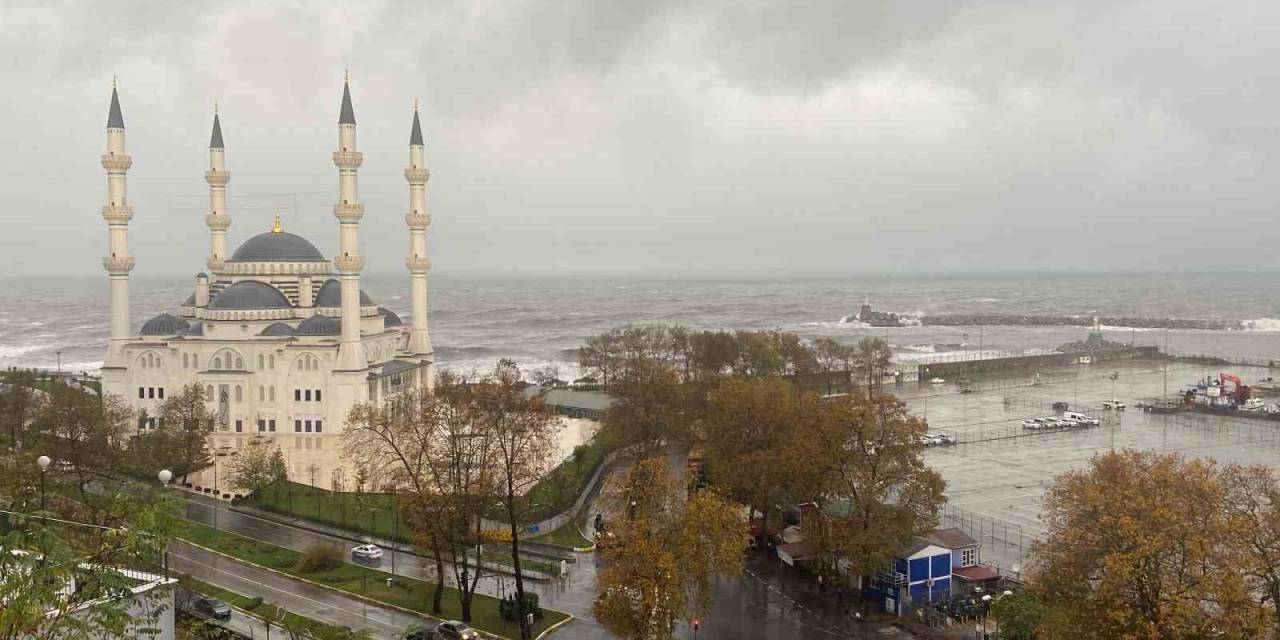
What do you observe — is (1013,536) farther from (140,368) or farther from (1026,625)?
(140,368)

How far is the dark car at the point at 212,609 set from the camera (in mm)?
26438

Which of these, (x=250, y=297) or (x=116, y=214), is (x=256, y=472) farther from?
(x=116, y=214)

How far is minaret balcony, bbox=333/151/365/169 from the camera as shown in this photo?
5631 centimetres

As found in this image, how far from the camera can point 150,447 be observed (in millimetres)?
40750

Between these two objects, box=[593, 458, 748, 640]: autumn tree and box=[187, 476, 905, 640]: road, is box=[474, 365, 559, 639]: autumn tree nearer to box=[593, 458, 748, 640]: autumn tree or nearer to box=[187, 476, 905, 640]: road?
box=[187, 476, 905, 640]: road

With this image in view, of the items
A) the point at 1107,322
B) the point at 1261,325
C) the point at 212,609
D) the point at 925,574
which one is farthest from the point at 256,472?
the point at 1261,325

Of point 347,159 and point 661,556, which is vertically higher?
point 347,159

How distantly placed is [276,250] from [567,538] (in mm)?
33384

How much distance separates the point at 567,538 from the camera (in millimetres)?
36500


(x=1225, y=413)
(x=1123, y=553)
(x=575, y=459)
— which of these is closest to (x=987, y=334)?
(x=1225, y=413)

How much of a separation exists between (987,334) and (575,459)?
389 ft

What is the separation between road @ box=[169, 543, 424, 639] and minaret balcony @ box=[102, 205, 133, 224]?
31.9 metres

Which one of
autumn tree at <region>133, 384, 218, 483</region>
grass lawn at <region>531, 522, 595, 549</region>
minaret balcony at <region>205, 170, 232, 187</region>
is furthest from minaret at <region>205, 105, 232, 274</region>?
grass lawn at <region>531, 522, 595, 549</region>

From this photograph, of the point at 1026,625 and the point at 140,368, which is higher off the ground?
the point at 140,368
